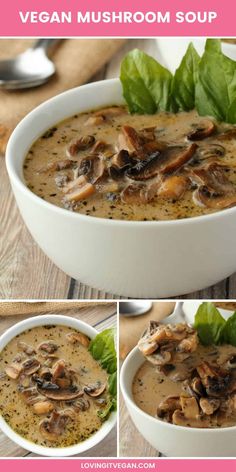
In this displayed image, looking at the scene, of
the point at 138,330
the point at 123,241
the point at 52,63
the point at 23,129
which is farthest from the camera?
the point at 52,63

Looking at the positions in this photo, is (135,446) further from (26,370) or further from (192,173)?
(192,173)

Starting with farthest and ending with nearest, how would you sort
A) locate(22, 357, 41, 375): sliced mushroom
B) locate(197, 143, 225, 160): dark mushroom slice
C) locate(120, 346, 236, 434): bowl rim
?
1. locate(197, 143, 225, 160): dark mushroom slice
2. locate(22, 357, 41, 375): sliced mushroom
3. locate(120, 346, 236, 434): bowl rim

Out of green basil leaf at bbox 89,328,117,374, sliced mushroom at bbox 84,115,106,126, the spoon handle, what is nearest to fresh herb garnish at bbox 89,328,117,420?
green basil leaf at bbox 89,328,117,374

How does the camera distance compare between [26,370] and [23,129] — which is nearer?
[26,370]

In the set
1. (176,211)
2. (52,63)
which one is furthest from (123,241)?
(52,63)

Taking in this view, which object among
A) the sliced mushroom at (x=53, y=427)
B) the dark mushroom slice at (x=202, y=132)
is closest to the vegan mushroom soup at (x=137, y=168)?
the dark mushroom slice at (x=202, y=132)

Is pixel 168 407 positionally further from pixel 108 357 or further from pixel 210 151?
pixel 210 151

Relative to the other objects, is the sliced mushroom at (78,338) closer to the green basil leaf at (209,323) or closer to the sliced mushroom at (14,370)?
the sliced mushroom at (14,370)

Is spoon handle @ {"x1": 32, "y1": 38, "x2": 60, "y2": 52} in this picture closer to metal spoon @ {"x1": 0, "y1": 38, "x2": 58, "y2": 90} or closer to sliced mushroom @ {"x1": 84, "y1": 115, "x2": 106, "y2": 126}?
metal spoon @ {"x1": 0, "y1": 38, "x2": 58, "y2": 90}
